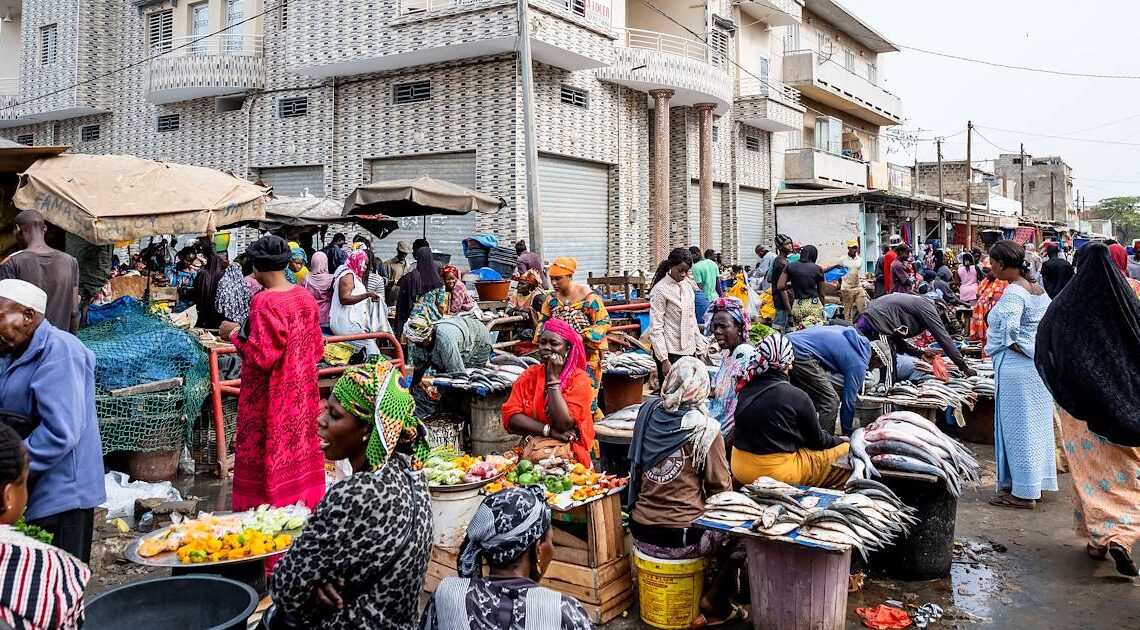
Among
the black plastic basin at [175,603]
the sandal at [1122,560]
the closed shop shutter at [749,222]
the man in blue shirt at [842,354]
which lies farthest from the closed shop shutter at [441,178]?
the black plastic basin at [175,603]

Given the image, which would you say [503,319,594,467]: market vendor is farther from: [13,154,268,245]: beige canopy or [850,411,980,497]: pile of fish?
[13,154,268,245]: beige canopy

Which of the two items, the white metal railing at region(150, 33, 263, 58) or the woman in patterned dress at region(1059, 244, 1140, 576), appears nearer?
the woman in patterned dress at region(1059, 244, 1140, 576)

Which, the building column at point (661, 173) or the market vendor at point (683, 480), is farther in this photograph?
the building column at point (661, 173)

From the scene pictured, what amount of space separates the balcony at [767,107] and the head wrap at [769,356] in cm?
2154

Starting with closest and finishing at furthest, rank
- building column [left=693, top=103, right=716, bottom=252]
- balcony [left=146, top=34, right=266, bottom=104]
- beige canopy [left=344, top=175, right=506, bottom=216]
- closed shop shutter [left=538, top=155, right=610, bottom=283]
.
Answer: beige canopy [left=344, top=175, right=506, bottom=216]
closed shop shutter [left=538, top=155, right=610, bottom=283]
balcony [left=146, top=34, right=266, bottom=104]
building column [left=693, top=103, right=716, bottom=252]

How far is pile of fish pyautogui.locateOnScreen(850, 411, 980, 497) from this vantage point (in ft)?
16.0

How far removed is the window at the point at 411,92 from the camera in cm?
1703

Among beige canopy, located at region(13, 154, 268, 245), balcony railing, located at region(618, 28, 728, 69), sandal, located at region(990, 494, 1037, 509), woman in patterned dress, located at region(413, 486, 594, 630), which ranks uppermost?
balcony railing, located at region(618, 28, 728, 69)

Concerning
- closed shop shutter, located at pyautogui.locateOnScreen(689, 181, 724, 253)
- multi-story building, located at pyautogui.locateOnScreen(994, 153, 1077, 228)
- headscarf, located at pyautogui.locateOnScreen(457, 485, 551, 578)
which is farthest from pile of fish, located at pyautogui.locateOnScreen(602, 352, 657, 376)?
multi-story building, located at pyautogui.locateOnScreen(994, 153, 1077, 228)

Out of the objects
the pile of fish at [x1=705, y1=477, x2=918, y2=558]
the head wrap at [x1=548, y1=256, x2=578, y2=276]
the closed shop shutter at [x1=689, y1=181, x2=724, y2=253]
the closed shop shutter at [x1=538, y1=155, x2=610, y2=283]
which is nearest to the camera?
the pile of fish at [x1=705, y1=477, x2=918, y2=558]

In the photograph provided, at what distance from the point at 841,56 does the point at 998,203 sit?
2008 centimetres

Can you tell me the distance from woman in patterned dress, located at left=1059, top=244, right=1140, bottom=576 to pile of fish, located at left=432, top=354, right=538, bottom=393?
428 cm

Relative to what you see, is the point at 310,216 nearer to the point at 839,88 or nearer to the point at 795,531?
the point at 795,531

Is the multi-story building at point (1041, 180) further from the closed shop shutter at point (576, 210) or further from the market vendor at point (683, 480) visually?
the market vendor at point (683, 480)
